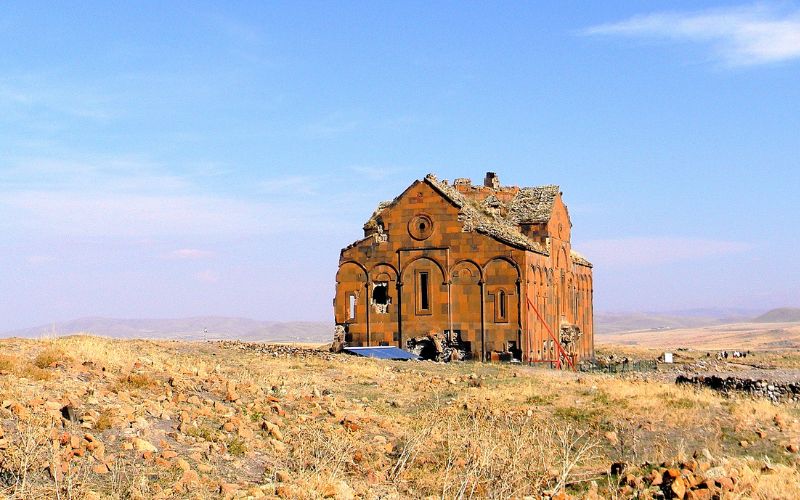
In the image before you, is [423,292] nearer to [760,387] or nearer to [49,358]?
[760,387]

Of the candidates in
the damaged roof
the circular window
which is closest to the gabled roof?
the damaged roof

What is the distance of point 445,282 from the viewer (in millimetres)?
37625

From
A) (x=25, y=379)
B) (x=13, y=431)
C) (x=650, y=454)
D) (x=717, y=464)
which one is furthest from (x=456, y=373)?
(x=13, y=431)

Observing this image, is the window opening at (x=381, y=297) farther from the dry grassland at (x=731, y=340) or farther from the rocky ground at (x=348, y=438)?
the dry grassland at (x=731, y=340)

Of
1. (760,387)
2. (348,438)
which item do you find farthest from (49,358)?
(760,387)

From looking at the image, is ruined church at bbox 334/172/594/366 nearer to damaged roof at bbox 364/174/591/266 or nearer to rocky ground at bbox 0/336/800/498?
damaged roof at bbox 364/174/591/266

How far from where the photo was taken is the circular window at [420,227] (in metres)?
38.1

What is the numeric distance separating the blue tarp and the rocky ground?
36.5 feet

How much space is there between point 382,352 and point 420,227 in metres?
5.71

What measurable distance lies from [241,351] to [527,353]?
452 inches

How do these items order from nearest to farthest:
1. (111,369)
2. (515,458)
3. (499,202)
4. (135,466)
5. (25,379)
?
1. (135,466)
2. (515,458)
3. (25,379)
4. (111,369)
5. (499,202)

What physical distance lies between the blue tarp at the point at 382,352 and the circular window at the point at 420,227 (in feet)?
15.6

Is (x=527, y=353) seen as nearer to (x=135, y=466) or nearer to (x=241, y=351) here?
(x=241, y=351)

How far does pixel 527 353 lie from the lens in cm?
3697
